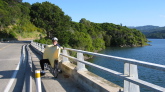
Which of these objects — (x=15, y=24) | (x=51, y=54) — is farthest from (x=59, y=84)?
(x=15, y=24)

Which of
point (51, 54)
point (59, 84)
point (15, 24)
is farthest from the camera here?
point (15, 24)

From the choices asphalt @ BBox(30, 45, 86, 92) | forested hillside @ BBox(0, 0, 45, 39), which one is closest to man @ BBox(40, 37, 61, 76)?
asphalt @ BBox(30, 45, 86, 92)

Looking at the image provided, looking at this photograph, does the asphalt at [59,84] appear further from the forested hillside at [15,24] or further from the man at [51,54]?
the forested hillside at [15,24]

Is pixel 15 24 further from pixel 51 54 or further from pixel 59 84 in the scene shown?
pixel 59 84

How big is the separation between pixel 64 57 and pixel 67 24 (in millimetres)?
60664

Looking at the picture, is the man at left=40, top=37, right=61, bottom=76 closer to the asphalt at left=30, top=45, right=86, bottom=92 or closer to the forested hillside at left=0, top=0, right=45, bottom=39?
the asphalt at left=30, top=45, right=86, bottom=92

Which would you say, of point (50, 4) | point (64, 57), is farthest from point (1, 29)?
point (64, 57)

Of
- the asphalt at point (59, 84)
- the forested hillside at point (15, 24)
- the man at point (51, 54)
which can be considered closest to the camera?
the asphalt at point (59, 84)

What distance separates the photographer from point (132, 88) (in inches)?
159

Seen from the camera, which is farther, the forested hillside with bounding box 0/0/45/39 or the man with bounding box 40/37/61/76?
the forested hillside with bounding box 0/0/45/39

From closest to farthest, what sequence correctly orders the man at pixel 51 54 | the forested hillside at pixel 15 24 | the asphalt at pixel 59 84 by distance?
1. the asphalt at pixel 59 84
2. the man at pixel 51 54
3. the forested hillside at pixel 15 24

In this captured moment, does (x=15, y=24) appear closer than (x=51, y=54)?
No

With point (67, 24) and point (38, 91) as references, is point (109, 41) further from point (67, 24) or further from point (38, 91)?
point (38, 91)

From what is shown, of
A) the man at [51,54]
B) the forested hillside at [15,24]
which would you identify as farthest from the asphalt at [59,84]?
the forested hillside at [15,24]
